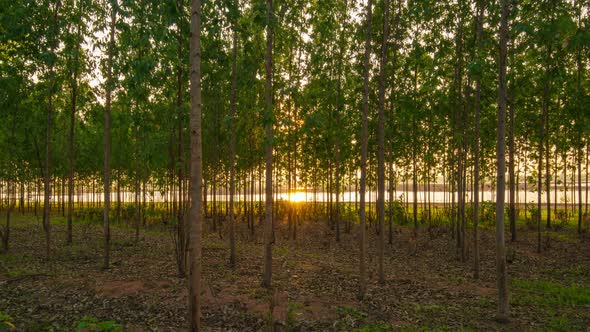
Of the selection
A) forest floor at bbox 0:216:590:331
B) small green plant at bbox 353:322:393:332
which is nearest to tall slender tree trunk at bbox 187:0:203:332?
forest floor at bbox 0:216:590:331

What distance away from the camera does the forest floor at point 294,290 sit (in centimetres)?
827

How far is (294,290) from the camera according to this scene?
34.1 feet

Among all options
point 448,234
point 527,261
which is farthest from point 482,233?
point 527,261

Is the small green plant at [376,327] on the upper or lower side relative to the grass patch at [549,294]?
upper

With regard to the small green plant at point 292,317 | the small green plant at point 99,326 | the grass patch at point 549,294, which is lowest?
the grass patch at point 549,294

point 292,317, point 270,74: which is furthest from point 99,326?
point 270,74

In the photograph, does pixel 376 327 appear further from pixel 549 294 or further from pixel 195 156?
pixel 549 294

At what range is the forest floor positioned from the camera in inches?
325

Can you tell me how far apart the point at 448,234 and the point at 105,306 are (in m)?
16.6

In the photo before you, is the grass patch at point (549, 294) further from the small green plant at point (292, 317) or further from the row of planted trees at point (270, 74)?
the small green plant at point (292, 317)

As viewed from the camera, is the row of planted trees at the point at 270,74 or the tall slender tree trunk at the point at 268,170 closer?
the row of planted trees at the point at 270,74

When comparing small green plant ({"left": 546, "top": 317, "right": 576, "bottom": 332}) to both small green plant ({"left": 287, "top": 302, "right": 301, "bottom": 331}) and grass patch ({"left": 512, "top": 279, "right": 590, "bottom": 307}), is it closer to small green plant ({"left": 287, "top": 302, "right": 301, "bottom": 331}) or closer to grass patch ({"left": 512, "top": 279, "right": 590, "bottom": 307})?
grass patch ({"left": 512, "top": 279, "right": 590, "bottom": 307})

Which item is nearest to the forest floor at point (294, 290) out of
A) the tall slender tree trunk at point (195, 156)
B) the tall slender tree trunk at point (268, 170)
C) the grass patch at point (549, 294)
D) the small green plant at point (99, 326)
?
the grass patch at point (549, 294)

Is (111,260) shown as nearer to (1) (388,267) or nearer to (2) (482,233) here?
(1) (388,267)
